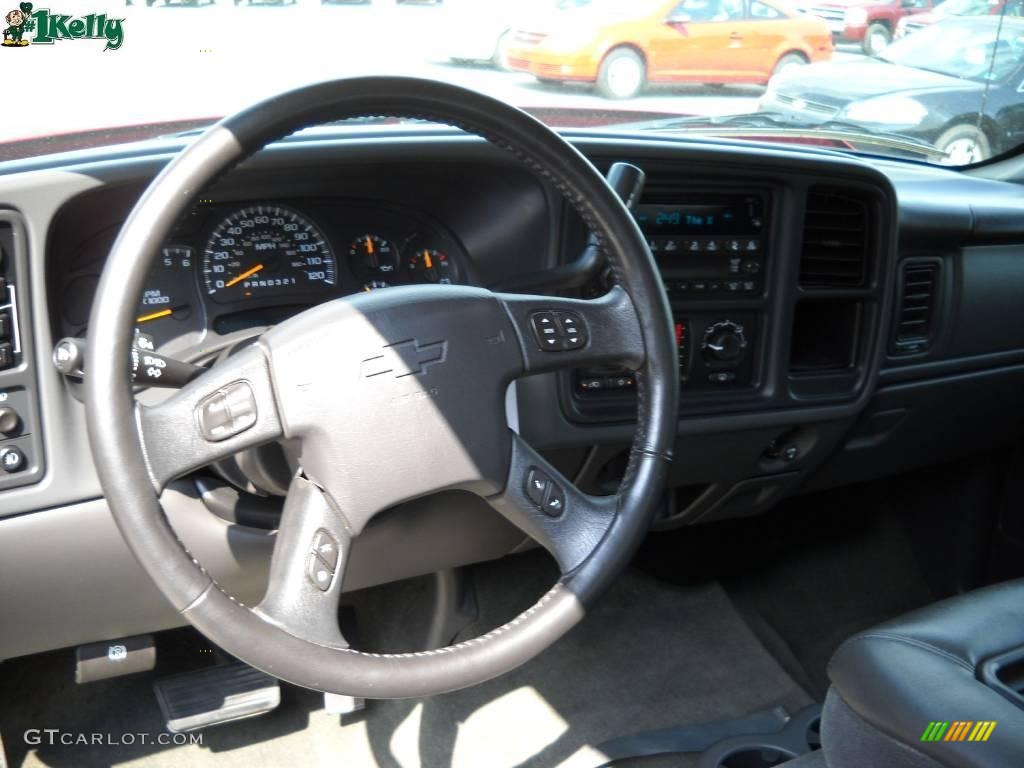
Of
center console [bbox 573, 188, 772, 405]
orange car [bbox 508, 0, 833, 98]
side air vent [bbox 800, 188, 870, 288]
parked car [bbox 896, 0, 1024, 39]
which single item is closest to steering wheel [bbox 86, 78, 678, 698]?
center console [bbox 573, 188, 772, 405]

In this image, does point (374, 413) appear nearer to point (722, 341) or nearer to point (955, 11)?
point (722, 341)

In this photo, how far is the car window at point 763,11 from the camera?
2.68m

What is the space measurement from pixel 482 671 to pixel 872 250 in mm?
1272

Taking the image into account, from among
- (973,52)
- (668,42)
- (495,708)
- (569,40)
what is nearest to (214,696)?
(495,708)

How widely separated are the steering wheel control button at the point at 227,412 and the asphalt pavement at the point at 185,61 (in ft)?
1.74

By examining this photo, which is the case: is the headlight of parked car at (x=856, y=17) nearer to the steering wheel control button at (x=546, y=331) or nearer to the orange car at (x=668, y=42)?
the orange car at (x=668, y=42)

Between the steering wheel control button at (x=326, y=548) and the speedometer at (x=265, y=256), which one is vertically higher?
the speedometer at (x=265, y=256)

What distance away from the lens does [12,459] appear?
4.86ft

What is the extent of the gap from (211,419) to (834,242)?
1.35 m

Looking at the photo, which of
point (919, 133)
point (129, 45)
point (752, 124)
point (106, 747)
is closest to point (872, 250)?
point (752, 124)

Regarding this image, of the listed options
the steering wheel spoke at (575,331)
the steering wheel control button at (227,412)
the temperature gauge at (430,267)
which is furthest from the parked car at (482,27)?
the steering wheel control button at (227,412)

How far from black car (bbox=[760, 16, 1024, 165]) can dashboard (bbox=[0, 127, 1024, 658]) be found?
0.75 feet

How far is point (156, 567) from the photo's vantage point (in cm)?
109

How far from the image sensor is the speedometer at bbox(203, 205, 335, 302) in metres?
1.65
